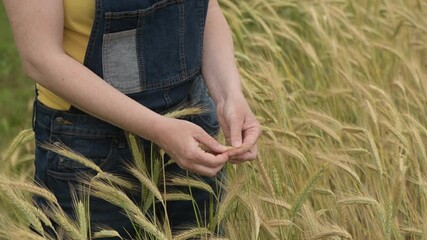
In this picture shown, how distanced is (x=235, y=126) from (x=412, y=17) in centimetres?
179

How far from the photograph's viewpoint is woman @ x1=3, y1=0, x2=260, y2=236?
6.77 feet

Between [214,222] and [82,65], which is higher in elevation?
[82,65]

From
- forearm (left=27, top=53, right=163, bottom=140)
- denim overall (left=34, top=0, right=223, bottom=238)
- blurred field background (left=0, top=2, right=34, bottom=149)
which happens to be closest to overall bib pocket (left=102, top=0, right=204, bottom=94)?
denim overall (left=34, top=0, right=223, bottom=238)

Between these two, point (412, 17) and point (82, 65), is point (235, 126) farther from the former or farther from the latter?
point (412, 17)

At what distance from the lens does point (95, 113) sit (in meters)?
2.10

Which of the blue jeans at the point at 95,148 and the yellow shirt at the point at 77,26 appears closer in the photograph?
the yellow shirt at the point at 77,26

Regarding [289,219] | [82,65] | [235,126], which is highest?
[82,65]

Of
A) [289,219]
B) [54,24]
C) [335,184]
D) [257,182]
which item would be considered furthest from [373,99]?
[54,24]

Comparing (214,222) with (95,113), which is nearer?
(95,113)

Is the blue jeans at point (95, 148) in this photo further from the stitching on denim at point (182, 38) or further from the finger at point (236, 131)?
the finger at point (236, 131)

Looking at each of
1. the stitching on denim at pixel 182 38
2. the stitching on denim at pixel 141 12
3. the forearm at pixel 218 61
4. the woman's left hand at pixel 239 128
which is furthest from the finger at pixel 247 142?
the stitching on denim at pixel 141 12

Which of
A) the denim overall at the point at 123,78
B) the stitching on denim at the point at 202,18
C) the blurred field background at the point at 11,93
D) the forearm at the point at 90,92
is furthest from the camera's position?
the blurred field background at the point at 11,93

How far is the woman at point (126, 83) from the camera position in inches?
81.3

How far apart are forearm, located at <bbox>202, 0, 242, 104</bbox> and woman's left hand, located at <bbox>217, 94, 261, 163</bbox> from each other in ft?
0.11
